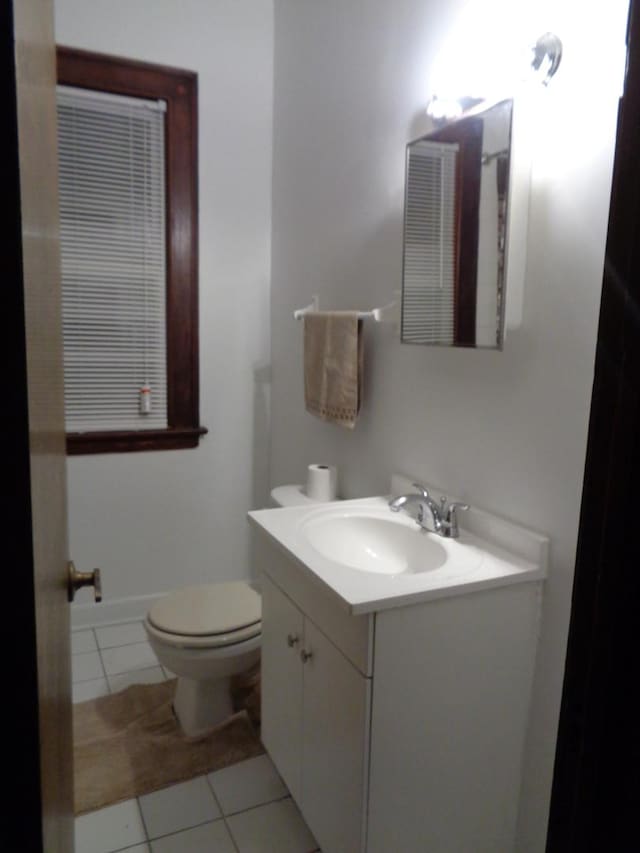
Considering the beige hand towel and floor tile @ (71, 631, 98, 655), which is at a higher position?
the beige hand towel

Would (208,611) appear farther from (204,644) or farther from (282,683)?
(282,683)

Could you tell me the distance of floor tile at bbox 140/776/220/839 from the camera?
1747mm

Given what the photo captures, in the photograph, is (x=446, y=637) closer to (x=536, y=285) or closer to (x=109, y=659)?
(x=536, y=285)

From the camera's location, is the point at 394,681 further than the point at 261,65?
No

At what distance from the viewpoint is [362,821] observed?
133 centimetres

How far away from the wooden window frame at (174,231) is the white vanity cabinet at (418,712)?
1347 mm

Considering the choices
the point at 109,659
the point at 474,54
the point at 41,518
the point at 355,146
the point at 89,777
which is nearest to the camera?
the point at 41,518

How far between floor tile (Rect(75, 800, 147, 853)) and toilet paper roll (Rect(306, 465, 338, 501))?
1083mm

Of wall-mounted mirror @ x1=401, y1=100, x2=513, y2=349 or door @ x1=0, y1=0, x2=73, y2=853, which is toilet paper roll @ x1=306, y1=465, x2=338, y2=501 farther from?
door @ x1=0, y1=0, x2=73, y2=853

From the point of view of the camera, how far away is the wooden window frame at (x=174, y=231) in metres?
2.50

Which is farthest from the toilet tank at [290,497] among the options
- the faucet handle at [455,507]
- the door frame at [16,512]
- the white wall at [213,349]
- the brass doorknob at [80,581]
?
the door frame at [16,512]

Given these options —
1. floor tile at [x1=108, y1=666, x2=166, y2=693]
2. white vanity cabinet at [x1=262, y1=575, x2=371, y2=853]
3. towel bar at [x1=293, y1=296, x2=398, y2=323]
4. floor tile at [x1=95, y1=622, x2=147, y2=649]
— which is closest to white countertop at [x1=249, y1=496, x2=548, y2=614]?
white vanity cabinet at [x1=262, y1=575, x2=371, y2=853]

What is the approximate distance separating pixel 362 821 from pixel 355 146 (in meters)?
1.94

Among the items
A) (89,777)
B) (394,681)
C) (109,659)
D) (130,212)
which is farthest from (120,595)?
(394,681)
